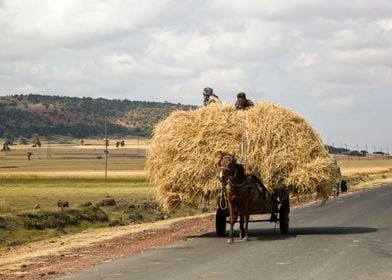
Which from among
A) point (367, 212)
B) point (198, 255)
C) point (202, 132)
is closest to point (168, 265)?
point (198, 255)

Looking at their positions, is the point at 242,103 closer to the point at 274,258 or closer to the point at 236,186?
the point at 236,186

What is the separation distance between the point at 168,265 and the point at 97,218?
59.0 feet

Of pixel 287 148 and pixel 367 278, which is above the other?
pixel 287 148

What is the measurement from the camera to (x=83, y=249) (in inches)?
754

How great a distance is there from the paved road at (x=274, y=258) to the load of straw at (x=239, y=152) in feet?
4.20

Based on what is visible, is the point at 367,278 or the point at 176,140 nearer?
the point at 367,278

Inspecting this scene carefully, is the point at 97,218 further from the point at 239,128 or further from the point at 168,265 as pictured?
the point at 168,265

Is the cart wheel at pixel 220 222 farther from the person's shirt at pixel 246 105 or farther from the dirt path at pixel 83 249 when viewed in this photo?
the person's shirt at pixel 246 105

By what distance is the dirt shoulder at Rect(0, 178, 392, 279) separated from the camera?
15.4 metres

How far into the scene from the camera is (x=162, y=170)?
1888cm

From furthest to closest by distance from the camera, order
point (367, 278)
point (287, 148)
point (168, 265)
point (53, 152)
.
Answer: point (53, 152), point (287, 148), point (168, 265), point (367, 278)

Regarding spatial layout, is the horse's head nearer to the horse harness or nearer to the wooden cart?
the horse harness

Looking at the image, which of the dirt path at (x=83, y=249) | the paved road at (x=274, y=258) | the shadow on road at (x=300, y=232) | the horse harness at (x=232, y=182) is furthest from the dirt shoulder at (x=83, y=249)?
the horse harness at (x=232, y=182)

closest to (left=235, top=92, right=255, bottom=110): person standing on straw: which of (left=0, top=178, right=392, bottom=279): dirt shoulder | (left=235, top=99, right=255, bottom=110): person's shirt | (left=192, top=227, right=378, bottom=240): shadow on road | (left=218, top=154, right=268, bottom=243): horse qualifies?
(left=235, top=99, right=255, bottom=110): person's shirt
